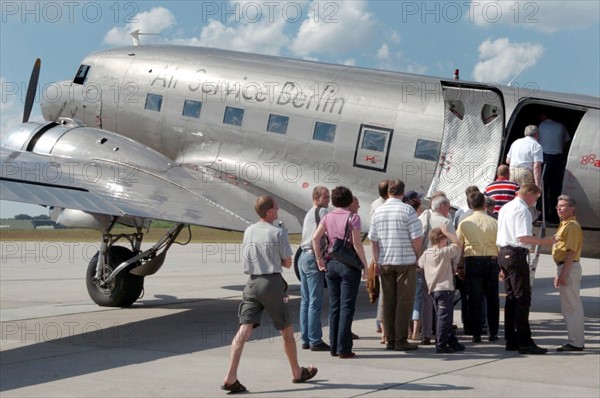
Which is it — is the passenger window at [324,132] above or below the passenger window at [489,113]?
below

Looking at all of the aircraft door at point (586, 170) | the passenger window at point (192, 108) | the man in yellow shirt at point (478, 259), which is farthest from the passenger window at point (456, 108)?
the passenger window at point (192, 108)

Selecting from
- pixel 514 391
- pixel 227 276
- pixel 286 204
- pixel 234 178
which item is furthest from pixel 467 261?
pixel 227 276

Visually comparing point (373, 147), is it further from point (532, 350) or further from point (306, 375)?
point (306, 375)

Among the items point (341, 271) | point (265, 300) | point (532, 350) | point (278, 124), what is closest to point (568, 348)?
point (532, 350)

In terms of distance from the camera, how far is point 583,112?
43.5ft

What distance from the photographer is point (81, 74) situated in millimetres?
18391

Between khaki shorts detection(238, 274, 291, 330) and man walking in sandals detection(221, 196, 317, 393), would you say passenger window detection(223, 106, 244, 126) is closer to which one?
man walking in sandals detection(221, 196, 317, 393)

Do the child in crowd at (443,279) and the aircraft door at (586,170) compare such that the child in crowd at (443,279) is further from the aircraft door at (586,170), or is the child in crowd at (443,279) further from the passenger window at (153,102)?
the passenger window at (153,102)

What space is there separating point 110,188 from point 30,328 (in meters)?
2.36

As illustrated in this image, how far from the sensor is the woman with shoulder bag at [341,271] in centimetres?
969

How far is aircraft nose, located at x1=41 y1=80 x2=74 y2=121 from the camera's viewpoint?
1844cm

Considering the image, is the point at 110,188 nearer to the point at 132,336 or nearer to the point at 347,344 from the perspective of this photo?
the point at 132,336

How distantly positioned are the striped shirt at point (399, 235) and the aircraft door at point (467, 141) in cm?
383

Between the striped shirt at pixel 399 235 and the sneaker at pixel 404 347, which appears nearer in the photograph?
the striped shirt at pixel 399 235
